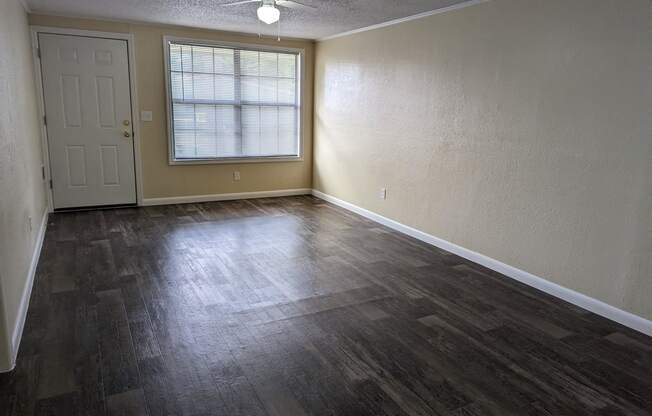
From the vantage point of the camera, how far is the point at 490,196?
3748mm

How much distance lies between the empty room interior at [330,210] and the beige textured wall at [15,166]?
0.12ft

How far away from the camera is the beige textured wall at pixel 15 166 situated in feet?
7.62

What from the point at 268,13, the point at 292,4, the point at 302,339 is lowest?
the point at 302,339

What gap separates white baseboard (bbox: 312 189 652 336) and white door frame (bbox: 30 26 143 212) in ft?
10.00

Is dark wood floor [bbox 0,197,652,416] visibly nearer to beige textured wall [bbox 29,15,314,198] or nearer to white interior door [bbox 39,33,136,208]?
white interior door [bbox 39,33,136,208]

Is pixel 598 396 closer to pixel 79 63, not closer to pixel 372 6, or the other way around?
pixel 372 6

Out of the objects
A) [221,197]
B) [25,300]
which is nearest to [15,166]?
[25,300]

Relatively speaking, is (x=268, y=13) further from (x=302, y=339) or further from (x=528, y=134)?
(x=302, y=339)

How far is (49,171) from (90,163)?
43 cm

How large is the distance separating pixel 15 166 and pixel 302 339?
7.34 feet

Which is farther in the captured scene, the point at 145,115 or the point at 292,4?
the point at 145,115

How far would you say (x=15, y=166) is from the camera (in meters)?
2.98

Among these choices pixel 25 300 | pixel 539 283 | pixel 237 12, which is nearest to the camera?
pixel 25 300

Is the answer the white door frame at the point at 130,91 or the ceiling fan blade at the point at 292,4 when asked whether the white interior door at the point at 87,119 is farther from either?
the ceiling fan blade at the point at 292,4
